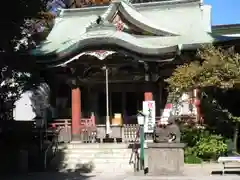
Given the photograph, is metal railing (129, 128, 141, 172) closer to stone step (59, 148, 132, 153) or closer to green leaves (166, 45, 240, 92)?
stone step (59, 148, 132, 153)

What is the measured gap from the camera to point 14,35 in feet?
44.0

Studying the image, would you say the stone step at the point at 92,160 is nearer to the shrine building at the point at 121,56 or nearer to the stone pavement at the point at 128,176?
the stone pavement at the point at 128,176

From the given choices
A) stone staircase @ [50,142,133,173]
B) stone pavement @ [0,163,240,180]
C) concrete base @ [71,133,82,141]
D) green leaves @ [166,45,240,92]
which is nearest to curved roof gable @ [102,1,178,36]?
green leaves @ [166,45,240,92]

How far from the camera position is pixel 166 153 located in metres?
17.0

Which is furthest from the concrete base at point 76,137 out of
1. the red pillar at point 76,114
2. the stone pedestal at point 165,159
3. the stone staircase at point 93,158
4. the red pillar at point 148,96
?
the stone pedestal at point 165,159

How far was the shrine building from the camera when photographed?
930 inches

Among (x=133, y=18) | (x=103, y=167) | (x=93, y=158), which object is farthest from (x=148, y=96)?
(x=103, y=167)

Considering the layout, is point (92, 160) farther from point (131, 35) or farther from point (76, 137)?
point (131, 35)

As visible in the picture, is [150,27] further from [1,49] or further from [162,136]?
[1,49]

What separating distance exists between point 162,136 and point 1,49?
678 cm

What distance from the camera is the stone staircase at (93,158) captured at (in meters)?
19.1

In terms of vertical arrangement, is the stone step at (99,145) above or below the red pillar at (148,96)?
below

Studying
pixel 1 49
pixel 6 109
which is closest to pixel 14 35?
pixel 1 49

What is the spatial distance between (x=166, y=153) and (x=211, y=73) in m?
3.96
